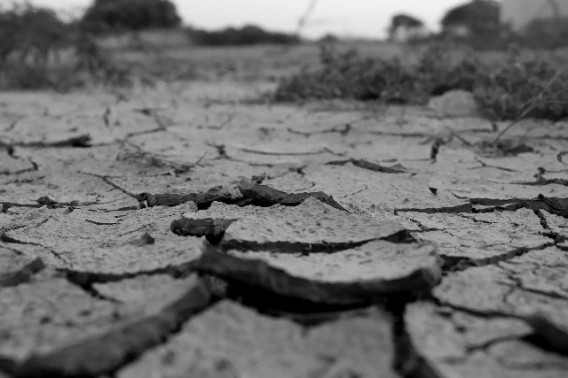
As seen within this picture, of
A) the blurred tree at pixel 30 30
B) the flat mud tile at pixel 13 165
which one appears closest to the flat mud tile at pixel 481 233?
the flat mud tile at pixel 13 165

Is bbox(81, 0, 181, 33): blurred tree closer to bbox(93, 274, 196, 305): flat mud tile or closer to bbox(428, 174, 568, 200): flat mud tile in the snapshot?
bbox(428, 174, 568, 200): flat mud tile

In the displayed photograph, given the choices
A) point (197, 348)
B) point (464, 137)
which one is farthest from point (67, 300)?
point (464, 137)

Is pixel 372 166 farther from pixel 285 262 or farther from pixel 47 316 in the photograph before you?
pixel 47 316

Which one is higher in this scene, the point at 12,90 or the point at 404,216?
the point at 404,216

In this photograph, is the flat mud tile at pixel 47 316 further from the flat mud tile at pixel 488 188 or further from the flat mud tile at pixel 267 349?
the flat mud tile at pixel 488 188

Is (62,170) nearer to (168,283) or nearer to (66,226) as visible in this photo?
(66,226)

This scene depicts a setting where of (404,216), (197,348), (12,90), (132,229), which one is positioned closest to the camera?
(197,348)
